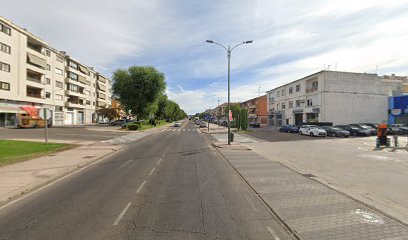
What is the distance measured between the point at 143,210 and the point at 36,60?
5639 centimetres

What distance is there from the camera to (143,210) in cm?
661

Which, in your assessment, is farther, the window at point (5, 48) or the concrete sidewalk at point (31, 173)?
the window at point (5, 48)

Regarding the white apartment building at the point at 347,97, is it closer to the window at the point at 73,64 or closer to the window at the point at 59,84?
the window at the point at 59,84

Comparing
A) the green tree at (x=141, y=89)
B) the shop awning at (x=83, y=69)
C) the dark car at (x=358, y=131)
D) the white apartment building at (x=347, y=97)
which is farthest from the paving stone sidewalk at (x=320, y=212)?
the shop awning at (x=83, y=69)

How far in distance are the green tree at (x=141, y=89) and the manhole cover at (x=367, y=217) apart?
47.8 metres

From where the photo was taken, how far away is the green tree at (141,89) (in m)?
51.0

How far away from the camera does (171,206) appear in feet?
22.8

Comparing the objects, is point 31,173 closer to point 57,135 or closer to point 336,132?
point 57,135

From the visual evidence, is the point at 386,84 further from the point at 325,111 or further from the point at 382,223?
the point at 382,223

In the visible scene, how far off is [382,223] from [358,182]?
4.51 metres

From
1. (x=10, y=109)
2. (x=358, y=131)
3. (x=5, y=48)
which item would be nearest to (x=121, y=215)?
(x=358, y=131)

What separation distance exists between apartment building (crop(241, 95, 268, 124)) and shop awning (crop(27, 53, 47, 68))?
2164 inches

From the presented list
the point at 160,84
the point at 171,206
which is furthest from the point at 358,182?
the point at 160,84

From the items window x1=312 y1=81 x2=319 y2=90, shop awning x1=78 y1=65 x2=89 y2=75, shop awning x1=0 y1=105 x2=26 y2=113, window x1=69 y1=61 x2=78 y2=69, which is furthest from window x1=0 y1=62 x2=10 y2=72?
window x1=312 y1=81 x2=319 y2=90
